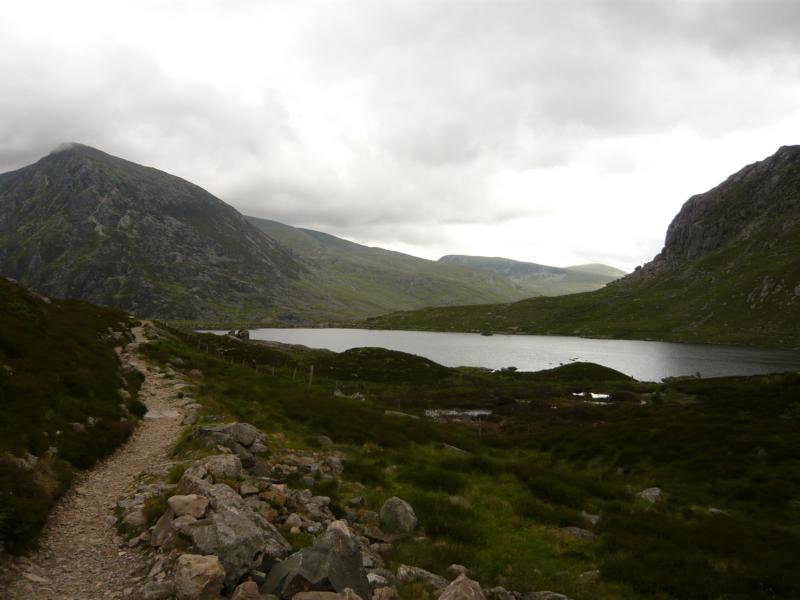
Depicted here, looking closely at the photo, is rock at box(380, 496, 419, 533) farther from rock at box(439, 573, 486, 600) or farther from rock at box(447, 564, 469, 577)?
rock at box(439, 573, 486, 600)

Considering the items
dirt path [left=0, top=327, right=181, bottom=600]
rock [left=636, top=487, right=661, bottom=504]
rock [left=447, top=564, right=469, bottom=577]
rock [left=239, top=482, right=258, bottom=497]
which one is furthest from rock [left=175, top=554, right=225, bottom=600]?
rock [left=636, top=487, right=661, bottom=504]

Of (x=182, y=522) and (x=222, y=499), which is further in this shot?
(x=222, y=499)

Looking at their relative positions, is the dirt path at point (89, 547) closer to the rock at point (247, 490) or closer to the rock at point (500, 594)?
the rock at point (247, 490)

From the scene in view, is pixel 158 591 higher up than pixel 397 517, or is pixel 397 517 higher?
pixel 158 591

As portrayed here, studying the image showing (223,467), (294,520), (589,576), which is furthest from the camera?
(223,467)

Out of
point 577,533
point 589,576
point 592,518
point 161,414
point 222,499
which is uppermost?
point 222,499

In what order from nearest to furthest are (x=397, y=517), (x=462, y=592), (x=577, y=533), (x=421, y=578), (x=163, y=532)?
(x=462, y=592)
(x=163, y=532)
(x=421, y=578)
(x=397, y=517)
(x=577, y=533)

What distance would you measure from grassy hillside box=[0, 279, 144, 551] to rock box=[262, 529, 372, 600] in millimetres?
5792

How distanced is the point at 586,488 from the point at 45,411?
2323 centimetres

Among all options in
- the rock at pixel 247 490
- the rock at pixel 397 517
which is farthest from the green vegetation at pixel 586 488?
the rock at pixel 247 490

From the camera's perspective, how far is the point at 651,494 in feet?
76.9

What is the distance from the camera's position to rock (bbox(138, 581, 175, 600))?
26.9 ft

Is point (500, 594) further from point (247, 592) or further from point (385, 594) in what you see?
point (247, 592)

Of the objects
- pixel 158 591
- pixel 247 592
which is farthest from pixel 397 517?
pixel 158 591
